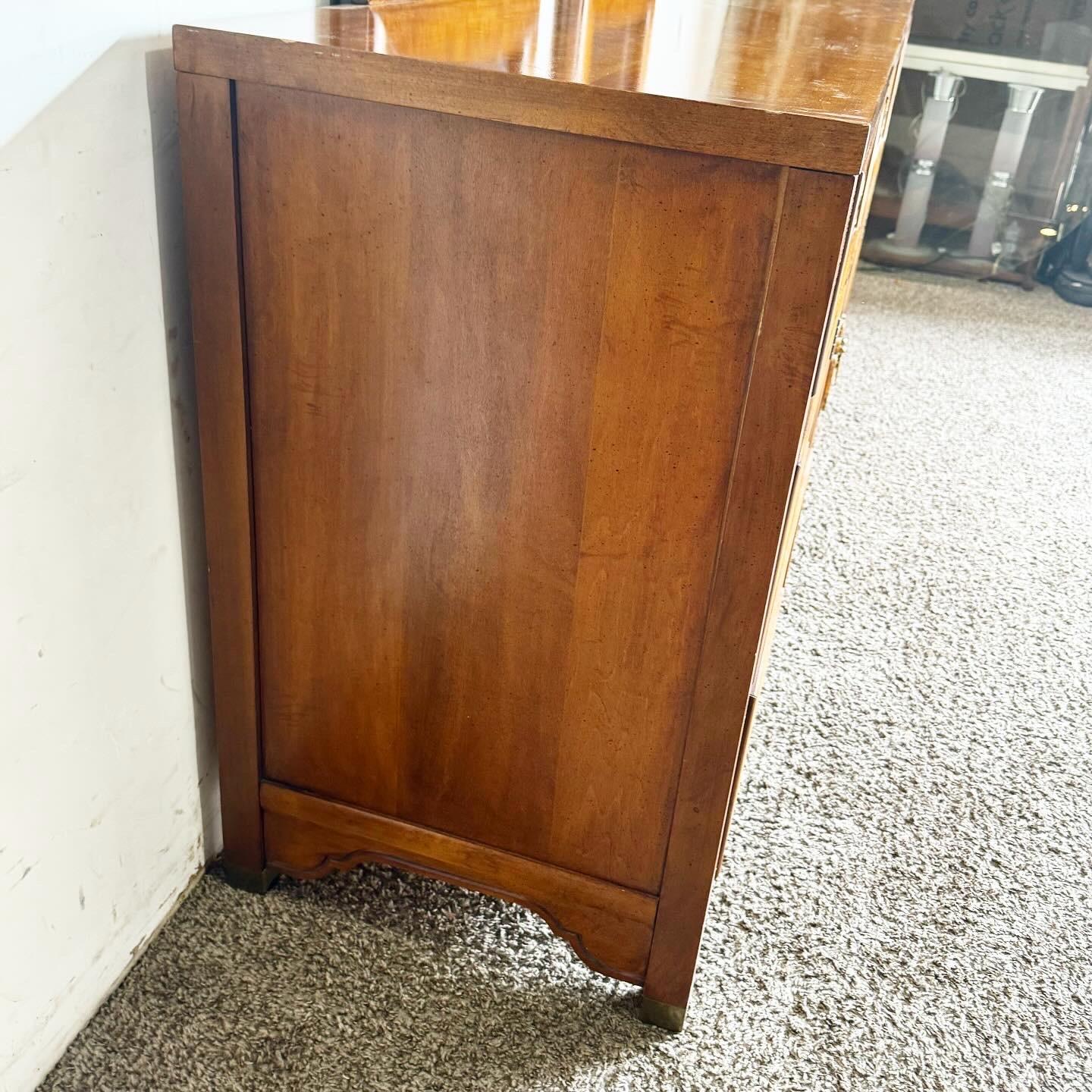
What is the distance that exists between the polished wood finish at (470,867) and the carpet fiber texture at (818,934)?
7 cm

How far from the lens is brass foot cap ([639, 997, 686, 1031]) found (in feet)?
3.67

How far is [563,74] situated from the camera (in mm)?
861

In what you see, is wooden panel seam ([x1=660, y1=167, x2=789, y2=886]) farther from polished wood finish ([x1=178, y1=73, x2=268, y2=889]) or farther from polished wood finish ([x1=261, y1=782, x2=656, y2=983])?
polished wood finish ([x1=178, y1=73, x2=268, y2=889])

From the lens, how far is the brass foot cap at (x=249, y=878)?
4.04ft

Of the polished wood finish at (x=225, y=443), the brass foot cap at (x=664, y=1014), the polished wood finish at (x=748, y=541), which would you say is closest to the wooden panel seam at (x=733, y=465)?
the polished wood finish at (x=748, y=541)

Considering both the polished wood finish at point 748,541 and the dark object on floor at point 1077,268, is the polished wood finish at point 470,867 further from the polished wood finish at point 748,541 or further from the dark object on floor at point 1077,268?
the dark object on floor at point 1077,268

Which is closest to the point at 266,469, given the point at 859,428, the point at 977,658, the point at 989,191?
the point at 977,658

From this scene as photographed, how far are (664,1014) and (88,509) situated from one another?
72 centimetres

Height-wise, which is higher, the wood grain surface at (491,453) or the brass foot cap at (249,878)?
the wood grain surface at (491,453)

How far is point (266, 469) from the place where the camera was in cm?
102

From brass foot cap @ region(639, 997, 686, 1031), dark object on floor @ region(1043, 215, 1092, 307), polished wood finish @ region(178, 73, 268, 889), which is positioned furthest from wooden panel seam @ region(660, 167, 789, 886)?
dark object on floor @ region(1043, 215, 1092, 307)

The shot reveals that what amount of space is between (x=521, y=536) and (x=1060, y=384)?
222 centimetres

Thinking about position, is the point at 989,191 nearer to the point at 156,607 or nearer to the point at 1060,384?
the point at 1060,384

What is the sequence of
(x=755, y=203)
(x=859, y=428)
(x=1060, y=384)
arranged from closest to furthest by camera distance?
1. (x=755, y=203)
2. (x=859, y=428)
3. (x=1060, y=384)
